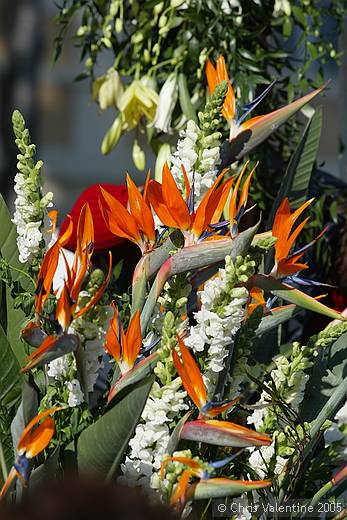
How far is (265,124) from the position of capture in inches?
28.5

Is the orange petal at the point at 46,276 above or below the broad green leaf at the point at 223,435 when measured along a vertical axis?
above

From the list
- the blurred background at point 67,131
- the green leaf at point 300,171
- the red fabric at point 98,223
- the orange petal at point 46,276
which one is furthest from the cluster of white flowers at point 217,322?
the blurred background at point 67,131

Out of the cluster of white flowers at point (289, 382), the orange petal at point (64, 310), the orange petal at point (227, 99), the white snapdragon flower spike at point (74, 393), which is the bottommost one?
the cluster of white flowers at point (289, 382)

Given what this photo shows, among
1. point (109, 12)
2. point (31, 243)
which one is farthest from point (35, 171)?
point (109, 12)

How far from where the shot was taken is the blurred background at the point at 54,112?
4352 mm

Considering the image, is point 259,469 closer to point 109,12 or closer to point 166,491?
point 166,491

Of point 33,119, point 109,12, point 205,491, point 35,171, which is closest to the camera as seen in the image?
point 205,491

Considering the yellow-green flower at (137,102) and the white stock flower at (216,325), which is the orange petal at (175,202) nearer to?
the white stock flower at (216,325)

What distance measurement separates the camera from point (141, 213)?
25.9 inches

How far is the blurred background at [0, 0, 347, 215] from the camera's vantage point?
4352mm

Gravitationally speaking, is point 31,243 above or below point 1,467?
above

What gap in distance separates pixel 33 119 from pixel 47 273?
12.5 ft

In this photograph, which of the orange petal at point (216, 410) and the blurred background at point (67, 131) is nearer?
the orange petal at point (216, 410)

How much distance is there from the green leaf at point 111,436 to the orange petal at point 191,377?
0.03 metres
